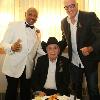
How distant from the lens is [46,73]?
3.42m

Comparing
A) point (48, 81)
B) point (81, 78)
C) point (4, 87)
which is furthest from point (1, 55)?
point (81, 78)

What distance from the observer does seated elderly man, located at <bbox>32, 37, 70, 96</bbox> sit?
3.35 m

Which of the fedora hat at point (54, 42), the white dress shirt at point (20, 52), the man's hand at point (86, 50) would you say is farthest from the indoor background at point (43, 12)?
the man's hand at point (86, 50)

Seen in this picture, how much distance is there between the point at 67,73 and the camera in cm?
341

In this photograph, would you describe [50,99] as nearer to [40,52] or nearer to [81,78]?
[81,78]

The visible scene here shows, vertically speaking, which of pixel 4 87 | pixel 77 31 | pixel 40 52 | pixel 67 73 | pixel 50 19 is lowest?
pixel 4 87

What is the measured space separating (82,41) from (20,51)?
831 millimetres

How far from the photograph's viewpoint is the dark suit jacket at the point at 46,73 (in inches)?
132

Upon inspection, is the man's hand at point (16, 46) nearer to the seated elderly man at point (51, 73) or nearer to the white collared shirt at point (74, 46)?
the seated elderly man at point (51, 73)

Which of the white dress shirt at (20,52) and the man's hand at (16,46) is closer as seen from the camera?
the man's hand at (16,46)

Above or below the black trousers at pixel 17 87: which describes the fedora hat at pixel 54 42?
above

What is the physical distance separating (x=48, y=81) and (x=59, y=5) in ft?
4.96

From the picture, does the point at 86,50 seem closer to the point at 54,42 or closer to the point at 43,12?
the point at 54,42

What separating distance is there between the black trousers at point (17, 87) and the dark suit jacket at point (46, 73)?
0.23 m
